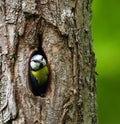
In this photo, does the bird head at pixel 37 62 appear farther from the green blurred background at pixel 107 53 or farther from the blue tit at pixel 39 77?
the green blurred background at pixel 107 53

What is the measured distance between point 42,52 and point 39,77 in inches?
4.8

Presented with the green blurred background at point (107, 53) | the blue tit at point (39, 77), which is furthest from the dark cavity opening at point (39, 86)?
the green blurred background at point (107, 53)

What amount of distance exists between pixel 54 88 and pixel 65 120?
16 cm

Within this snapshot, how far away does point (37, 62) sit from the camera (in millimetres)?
3363

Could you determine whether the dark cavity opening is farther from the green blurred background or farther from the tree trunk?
the green blurred background

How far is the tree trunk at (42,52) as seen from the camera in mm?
3424

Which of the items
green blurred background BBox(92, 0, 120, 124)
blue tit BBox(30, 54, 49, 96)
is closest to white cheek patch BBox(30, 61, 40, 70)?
blue tit BBox(30, 54, 49, 96)

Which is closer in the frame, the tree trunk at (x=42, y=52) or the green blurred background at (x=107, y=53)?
the tree trunk at (x=42, y=52)

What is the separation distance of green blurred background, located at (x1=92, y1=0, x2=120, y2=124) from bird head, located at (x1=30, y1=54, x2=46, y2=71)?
3.94ft

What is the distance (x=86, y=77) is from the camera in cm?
352

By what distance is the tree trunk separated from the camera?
11.2 ft

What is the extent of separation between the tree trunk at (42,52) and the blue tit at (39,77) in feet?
0.09

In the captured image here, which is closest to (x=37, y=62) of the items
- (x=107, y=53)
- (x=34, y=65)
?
(x=34, y=65)

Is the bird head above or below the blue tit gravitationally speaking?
above
